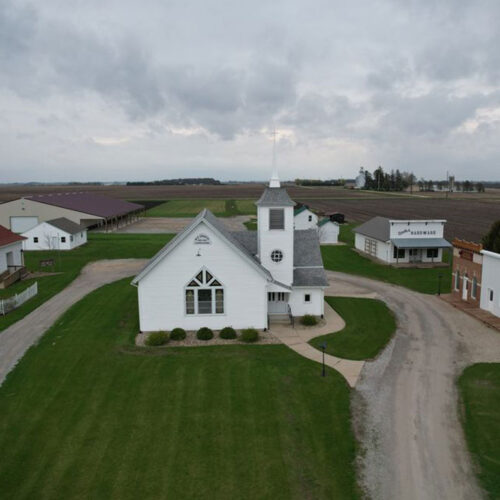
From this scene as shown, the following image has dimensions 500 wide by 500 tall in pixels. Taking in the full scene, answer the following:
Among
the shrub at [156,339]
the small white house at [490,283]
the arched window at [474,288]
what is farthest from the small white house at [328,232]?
the shrub at [156,339]

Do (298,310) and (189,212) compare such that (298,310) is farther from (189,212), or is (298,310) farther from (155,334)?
(189,212)

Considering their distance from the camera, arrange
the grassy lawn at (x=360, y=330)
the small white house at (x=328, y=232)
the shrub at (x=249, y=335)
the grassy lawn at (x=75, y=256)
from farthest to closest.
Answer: the small white house at (x=328, y=232)
the grassy lawn at (x=75, y=256)
the shrub at (x=249, y=335)
the grassy lawn at (x=360, y=330)

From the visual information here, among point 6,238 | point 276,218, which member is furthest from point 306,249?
point 6,238

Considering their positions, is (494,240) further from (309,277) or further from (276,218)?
(276,218)

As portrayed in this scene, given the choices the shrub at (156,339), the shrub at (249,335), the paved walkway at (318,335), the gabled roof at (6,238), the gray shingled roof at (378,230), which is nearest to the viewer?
the paved walkway at (318,335)

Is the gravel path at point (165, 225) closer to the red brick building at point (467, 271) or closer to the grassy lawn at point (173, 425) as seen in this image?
the red brick building at point (467, 271)

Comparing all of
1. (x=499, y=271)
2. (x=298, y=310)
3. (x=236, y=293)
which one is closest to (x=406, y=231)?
(x=499, y=271)
